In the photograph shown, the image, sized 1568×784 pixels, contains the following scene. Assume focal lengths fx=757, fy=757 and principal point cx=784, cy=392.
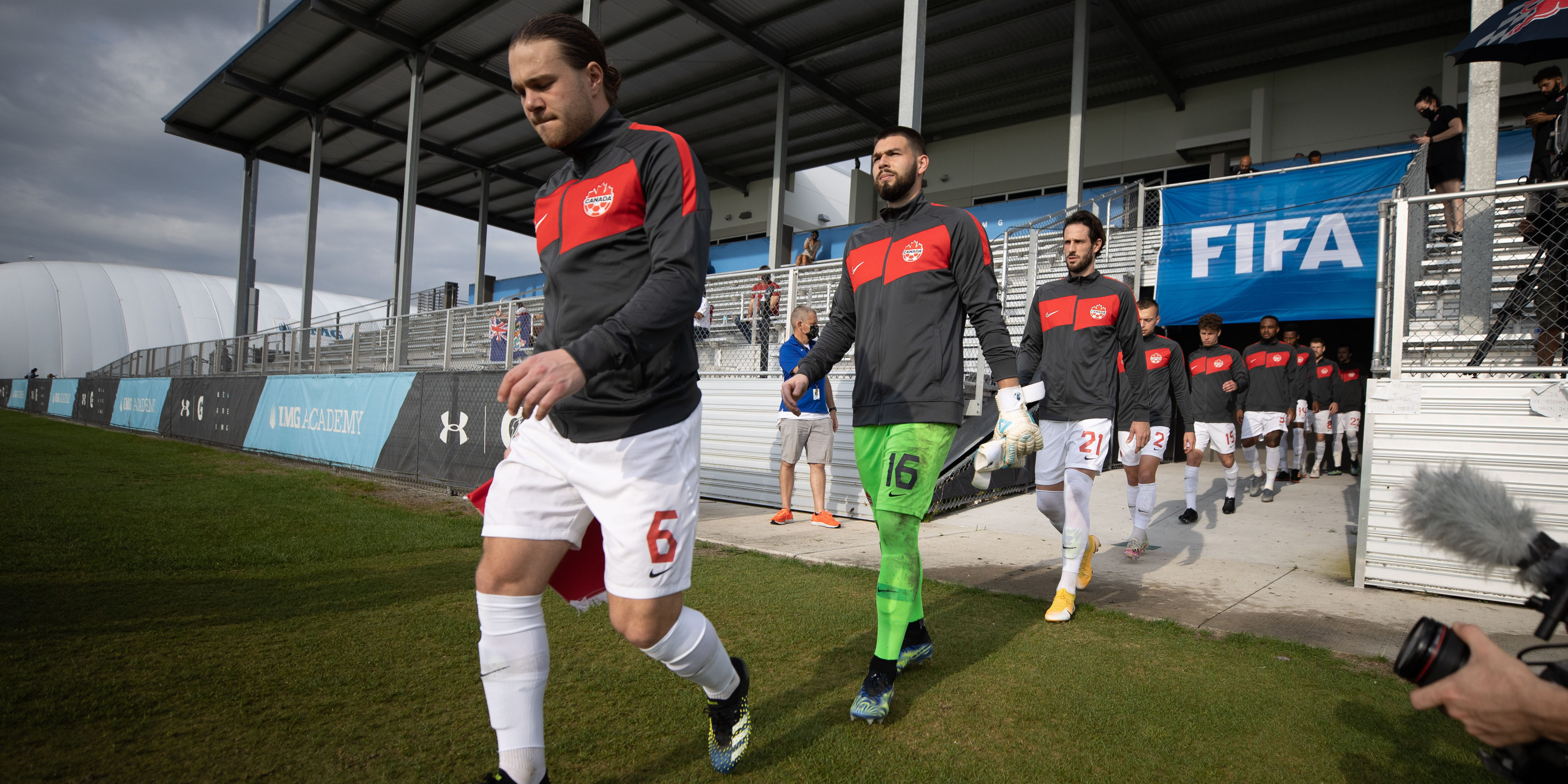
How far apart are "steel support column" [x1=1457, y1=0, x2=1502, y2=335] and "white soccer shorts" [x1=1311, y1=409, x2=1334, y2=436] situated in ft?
14.4

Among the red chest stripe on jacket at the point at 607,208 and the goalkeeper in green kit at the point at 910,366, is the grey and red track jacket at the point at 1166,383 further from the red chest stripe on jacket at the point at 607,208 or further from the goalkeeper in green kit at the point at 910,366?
the red chest stripe on jacket at the point at 607,208

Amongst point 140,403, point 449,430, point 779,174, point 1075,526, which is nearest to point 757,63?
point 779,174

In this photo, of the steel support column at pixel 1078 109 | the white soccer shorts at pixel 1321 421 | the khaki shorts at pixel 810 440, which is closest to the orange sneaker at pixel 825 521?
the khaki shorts at pixel 810 440

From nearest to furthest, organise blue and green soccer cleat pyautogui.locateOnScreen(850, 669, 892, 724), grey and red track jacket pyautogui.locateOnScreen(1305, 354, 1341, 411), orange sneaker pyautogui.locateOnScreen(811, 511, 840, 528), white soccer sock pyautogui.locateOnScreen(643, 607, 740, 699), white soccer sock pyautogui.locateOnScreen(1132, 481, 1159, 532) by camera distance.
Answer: white soccer sock pyautogui.locateOnScreen(643, 607, 740, 699)
blue and green soccer cleat pyautogui.locateOnScreen(850, 669, 892, 724)
white soccer sock pyautogui.locateOnScreen(1132, 481, 1159, 532)
orange sneaker pyautogui.locateOnScreen(811, 511, 840, 528)
grey and red track jacket pyautogui.locateOnScreen(1305, 354, 1341, 411)

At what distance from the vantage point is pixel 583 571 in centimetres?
212

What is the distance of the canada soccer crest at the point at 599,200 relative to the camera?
1.93 meters

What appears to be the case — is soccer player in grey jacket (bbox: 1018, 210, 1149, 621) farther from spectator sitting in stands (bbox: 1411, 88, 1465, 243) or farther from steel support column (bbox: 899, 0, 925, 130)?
steel support column (bbox: 899, 0, 925, 130)

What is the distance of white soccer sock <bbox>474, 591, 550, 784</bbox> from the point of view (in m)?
1.79

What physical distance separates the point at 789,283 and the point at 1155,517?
4.81 meters

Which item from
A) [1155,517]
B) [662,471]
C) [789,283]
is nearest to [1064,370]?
[662,471]

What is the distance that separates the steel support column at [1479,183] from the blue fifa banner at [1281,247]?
1.57 metres

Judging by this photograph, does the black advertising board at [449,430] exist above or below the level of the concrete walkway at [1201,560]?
above

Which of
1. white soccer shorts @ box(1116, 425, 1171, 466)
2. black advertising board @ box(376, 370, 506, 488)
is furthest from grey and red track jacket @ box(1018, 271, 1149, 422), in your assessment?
black advertising board @ box(376, 370, 506, 488)

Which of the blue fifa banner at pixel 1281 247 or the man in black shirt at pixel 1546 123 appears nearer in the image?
the man in black shirt at pixel 1546 123
